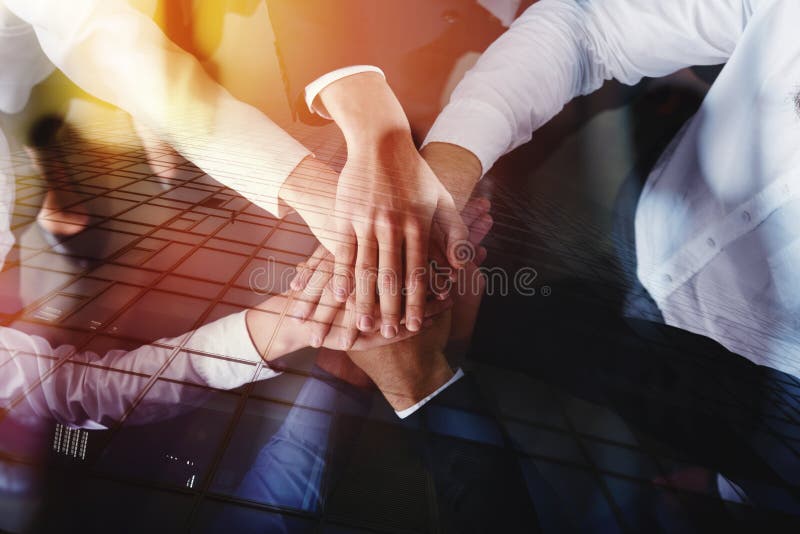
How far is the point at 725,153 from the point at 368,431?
505 mm

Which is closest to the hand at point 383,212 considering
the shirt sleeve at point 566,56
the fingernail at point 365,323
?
the fingernail at point 365,323

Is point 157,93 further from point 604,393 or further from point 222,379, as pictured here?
point 604,393

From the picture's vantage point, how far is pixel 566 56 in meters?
0.53

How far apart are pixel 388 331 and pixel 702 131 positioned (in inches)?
18.3

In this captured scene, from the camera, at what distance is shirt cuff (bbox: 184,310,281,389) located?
0.29 meters

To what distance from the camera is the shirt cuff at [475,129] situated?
476 mm

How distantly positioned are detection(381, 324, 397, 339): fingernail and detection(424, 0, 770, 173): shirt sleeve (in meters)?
0.25

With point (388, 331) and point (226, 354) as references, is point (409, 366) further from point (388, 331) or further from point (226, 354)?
point (226, 354)

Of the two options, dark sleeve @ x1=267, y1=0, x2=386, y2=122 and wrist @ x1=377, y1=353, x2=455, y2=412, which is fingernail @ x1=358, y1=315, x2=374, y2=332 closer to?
wrist @ x1=377, y1=353, x2=455, y2=412

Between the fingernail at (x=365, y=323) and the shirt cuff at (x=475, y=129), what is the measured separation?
244 mm

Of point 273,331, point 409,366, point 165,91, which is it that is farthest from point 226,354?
point 165,91

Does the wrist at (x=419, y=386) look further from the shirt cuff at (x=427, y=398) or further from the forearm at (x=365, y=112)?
the forearm at (x=365, y=112)

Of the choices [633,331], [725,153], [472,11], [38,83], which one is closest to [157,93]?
[38,83]
